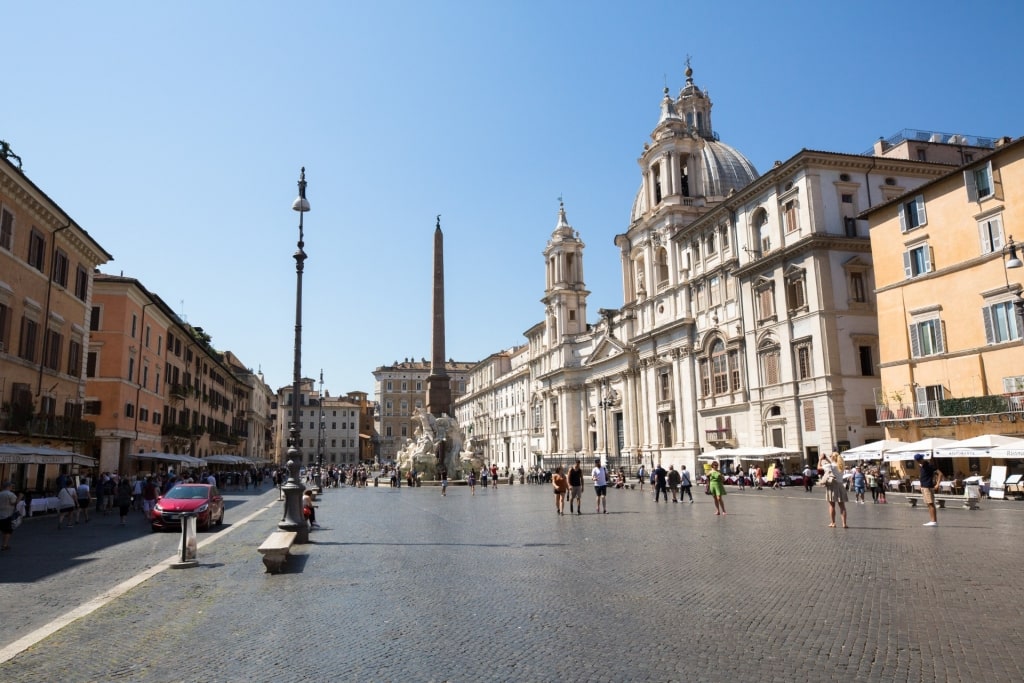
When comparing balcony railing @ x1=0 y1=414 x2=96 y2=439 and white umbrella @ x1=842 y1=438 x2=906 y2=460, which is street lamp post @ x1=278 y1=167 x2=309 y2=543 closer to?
balcony railing @ x1=0 y1=414 x2=96 y2=439

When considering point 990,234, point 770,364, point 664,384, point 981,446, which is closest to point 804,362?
point 770,364

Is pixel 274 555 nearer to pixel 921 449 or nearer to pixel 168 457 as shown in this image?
pixel 921 449

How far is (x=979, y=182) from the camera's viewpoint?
25172mm

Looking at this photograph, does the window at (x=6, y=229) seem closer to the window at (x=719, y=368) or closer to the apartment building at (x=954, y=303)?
the apartment building at (x=954, y=303)

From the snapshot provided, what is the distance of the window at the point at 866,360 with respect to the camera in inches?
1268

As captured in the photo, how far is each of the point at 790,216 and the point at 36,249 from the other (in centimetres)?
3087

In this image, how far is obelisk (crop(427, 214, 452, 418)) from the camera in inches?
1779

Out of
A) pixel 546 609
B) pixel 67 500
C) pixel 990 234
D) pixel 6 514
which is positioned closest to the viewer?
pixel 546 609

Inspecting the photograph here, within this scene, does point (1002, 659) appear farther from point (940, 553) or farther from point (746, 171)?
point (746, 171)

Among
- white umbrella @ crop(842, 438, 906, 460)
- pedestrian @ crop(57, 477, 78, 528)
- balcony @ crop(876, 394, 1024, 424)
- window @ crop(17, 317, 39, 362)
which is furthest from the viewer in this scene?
white umbrella @ crop(842, 438, 906, 460)

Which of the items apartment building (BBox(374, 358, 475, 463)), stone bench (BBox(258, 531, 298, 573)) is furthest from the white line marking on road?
apartment building (BBox(374, 358, 475, 463))

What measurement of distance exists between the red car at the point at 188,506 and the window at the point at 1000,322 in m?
24.2

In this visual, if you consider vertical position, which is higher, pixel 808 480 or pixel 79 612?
pixel 808 480

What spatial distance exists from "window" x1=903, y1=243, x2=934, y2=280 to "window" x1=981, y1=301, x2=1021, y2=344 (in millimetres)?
2976
